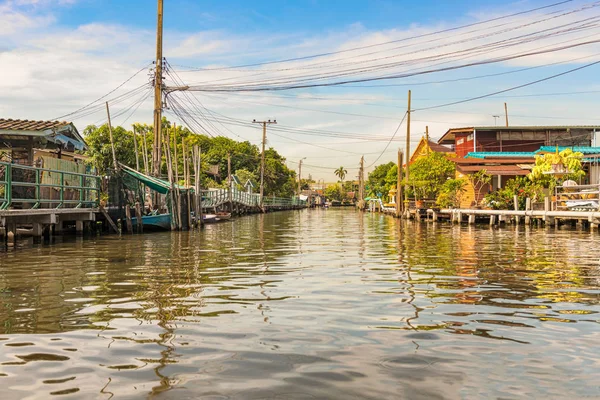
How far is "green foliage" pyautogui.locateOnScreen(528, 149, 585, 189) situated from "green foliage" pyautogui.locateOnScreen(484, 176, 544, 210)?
1.84 ft

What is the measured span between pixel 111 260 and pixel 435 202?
32.1 meters

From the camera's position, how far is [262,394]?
439 cm

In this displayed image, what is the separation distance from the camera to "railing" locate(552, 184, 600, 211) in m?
28.0

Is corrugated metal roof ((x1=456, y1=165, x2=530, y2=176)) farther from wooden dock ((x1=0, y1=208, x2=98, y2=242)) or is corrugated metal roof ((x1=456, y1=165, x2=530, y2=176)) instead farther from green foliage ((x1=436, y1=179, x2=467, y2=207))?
wooden dock ((x1=0, y1=208, x2=98, y2=242))

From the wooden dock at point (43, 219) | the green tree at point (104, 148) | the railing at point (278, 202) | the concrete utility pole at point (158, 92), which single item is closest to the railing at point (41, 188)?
the wooden dock at point (43, 219)

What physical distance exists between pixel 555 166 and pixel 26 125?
2591cm

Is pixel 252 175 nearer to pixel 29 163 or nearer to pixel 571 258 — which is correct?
pixel 29 163

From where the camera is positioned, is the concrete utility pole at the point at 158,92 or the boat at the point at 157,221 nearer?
the boat at the point at 157,221

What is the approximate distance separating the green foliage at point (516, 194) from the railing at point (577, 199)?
1.14m

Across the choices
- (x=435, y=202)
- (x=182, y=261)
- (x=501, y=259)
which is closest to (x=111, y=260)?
(x=182, y=261)

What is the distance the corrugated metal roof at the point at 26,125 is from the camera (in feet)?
72.0

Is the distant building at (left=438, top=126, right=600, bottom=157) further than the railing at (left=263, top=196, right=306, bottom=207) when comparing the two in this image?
No

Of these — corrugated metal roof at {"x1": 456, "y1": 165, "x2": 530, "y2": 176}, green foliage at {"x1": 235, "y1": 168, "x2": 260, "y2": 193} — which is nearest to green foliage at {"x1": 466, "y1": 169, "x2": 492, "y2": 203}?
corrugated metal roof at {"x1": 456, "y1": 165, "x2": 530, "y2": 176}

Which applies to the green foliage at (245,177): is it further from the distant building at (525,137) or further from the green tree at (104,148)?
the distant building at (525,137)
